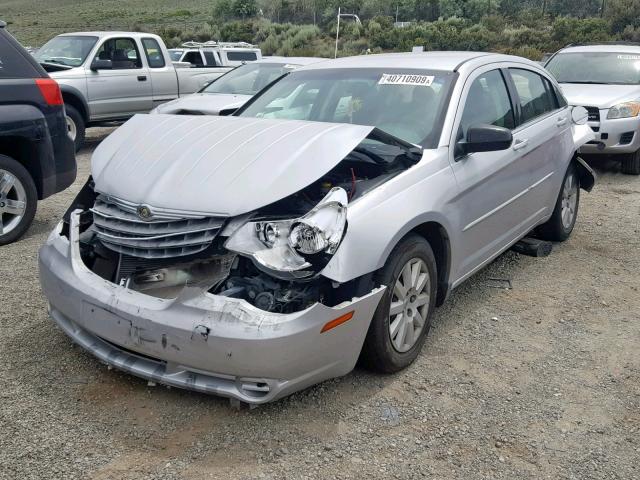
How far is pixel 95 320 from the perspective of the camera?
3.16 metres

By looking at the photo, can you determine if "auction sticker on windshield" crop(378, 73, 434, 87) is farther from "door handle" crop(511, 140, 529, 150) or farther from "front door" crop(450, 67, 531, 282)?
"door handle" crop(511, 140, 529, 150)

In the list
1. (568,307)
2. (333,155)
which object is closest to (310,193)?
(333,155)

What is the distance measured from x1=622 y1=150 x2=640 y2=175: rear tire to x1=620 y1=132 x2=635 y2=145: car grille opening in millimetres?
266

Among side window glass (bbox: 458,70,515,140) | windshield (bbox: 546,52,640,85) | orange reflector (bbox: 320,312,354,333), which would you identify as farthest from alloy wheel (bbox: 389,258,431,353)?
windshield (bbox: 546,52,640,85)

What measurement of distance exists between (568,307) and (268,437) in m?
2.55

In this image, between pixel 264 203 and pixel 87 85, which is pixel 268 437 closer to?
pixel 264 203

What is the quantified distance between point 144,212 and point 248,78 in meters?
7.51

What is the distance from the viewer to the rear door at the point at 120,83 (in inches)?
417

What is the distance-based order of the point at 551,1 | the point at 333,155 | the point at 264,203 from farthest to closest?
the point at 551,1 → the point at 333,155 → the point at 264,203

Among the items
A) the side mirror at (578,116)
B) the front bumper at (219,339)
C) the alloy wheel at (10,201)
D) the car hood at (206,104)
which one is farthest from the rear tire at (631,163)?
the alloy wheel at (10,201)

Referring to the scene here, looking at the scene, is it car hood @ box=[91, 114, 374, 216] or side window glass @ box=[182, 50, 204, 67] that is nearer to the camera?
car hood @ box=[91, 114, 374, 216]

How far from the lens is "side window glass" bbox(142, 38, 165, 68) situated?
11.5 m

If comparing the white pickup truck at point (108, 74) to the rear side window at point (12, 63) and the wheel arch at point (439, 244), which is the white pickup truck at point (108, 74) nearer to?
the rear side window at point (12, 63)

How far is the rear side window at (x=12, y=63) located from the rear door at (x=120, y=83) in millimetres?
4949
